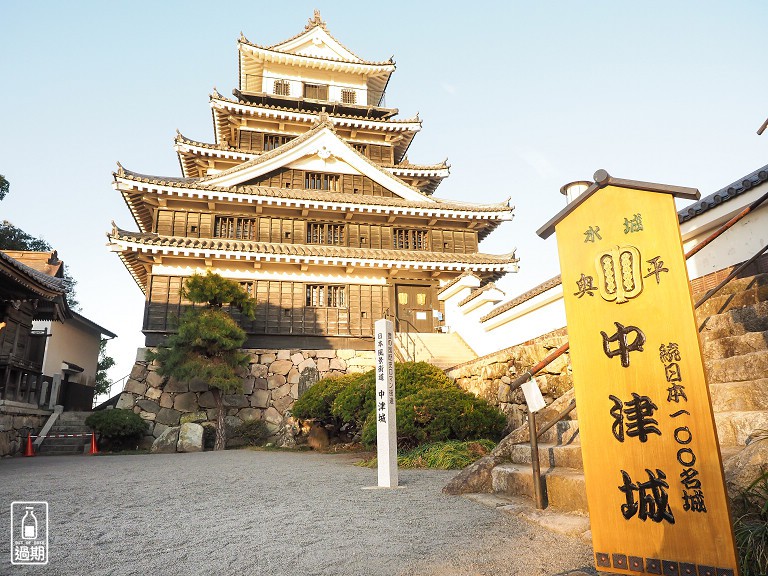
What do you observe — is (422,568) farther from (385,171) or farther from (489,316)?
(385,171)

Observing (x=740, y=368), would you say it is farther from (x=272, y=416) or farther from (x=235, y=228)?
(x=235, y=228)

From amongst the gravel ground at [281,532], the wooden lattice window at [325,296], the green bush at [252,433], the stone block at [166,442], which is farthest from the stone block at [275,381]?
the gravel ground at [281,532]

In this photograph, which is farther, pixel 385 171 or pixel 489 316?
pixel 385 171

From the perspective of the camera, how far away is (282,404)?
51.9 ft

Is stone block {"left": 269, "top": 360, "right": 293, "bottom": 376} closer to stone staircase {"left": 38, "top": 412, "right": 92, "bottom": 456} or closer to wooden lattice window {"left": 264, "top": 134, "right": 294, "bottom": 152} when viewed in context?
stone staircase {"left": 38, "top": 412, "right": 92, "bottom": 456}

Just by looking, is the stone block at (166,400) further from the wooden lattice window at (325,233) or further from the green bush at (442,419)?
the green bush at (442,419)

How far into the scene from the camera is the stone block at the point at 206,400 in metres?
15.4

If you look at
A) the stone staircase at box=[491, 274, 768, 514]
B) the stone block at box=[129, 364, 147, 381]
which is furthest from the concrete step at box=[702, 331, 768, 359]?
the stone block at box=[129, 364, 147, 381]

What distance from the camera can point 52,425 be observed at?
572 inches

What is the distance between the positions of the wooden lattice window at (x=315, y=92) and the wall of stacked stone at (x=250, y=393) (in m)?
13.6

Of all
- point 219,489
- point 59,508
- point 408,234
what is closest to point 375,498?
point 219,489

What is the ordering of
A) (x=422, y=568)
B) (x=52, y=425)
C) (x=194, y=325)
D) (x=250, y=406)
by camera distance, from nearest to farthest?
(x=422, y=568) → (x=194, y=325) → (x=52, y=425) → (x=250, y=406)

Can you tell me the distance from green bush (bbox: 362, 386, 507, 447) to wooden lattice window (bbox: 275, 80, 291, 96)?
18995 mm

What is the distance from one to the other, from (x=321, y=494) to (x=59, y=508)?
2719 mm
